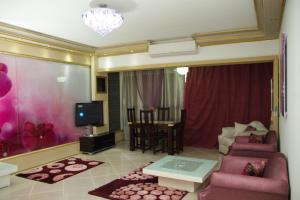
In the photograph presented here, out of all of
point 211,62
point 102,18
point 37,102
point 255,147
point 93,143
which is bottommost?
point 93,143

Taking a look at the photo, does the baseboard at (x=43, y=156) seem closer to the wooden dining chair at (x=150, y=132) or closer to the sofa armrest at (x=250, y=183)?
the wooden dining chair at (x=150, y=132)

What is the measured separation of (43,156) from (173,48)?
11.5ft

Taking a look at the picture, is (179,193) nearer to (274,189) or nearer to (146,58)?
(274,189)

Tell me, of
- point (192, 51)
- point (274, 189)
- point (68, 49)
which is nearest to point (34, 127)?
point (68, 49)

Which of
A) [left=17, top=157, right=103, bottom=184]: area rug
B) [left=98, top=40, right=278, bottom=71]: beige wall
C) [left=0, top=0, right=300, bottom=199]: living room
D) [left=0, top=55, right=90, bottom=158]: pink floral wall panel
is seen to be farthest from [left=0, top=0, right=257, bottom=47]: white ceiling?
[left=17, top=157, right=103, bottom=184]: area rug

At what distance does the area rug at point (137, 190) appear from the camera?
339 cm

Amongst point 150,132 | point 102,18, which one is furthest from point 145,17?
point 150,132

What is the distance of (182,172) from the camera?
348 cm

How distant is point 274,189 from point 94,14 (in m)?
2.63

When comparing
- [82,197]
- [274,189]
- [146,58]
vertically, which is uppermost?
[146,58]

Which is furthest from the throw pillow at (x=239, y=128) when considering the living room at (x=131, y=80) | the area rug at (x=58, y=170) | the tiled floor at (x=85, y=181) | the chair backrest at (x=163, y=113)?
the area rug at (x=58, y=170)

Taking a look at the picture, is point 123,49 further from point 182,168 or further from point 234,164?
point 234,164

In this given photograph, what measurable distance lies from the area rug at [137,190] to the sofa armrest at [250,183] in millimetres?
1180

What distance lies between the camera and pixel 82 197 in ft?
11.2
